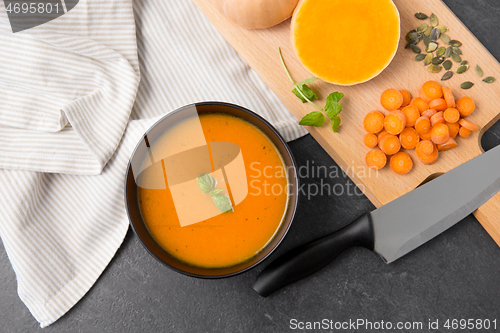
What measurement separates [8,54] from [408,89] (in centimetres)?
131

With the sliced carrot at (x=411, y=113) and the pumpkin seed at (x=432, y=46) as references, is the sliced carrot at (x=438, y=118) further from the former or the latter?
the pumpkin seed at (x=432, y=46)

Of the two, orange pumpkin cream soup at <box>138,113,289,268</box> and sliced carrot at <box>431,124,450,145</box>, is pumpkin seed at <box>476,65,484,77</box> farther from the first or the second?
orange pumpkin cream soup at <box>138,113,289,268</box>

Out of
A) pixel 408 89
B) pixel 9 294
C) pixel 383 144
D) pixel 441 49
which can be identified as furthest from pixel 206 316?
pixel 441 49

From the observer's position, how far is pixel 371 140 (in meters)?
1.06

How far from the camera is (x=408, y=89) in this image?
1.10m

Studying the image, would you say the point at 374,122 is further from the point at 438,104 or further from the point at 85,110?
the point at 85,110

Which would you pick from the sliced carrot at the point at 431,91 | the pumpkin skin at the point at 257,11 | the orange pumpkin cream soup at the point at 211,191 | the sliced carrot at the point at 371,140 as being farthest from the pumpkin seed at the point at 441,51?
the orange pumpkin cream soup at the point at 211,191

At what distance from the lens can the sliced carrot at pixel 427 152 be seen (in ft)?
3.37

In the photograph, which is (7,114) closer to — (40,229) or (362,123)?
(40,229)

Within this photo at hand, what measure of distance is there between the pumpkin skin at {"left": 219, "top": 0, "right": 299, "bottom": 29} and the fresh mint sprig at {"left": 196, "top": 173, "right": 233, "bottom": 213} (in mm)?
518

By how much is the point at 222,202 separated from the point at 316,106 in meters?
0.44

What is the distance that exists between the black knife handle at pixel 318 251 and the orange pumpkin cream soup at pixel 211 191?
0.14m

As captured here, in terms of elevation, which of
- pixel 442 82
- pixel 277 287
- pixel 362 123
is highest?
pixel 442 82

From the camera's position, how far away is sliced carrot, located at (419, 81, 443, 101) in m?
1.04
